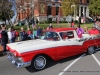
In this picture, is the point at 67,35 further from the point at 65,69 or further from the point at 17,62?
the point at 17,62

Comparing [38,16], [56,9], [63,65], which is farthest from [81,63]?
[56,9]

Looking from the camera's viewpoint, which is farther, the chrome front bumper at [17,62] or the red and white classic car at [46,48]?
the red and white classic car at [46,48]

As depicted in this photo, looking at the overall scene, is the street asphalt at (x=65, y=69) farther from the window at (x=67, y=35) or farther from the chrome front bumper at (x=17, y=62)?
the window at (x=67, y=35)

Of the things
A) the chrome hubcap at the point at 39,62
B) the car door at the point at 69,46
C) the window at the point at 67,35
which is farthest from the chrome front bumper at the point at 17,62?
the window at the point at 67,35

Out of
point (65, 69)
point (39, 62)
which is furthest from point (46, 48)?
point (65, 69)

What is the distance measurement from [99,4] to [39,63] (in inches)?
1909

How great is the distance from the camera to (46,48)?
6.14 metres

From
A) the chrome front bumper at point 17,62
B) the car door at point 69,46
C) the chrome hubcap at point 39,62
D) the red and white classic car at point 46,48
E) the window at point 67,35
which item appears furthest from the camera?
the window at point 67,35

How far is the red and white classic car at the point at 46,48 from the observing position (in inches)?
222

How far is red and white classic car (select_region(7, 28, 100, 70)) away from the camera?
18.5ft

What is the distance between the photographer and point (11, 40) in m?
10.7

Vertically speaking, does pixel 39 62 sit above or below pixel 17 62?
below

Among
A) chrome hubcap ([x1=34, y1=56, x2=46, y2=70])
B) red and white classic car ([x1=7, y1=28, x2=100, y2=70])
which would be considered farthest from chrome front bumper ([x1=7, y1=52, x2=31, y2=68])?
chrome hubcap ([x1=34, y1=56, x2=46, y2=70])

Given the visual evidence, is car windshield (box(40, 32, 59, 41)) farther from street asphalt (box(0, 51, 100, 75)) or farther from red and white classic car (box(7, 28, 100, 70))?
street asphalt (box(0, 51, 100, 75))
